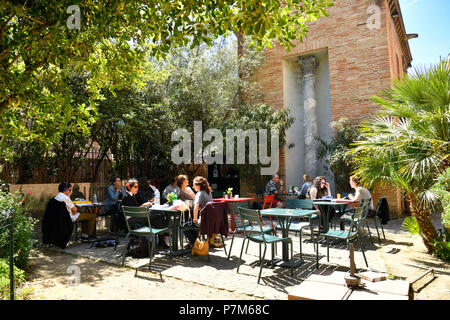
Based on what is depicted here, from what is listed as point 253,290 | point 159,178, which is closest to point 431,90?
point 253,290

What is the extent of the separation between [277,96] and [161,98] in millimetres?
4734

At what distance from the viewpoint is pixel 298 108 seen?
13508mm

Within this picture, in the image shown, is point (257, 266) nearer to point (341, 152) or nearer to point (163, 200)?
point (163, 200)

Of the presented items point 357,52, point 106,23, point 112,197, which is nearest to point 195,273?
point 106,23

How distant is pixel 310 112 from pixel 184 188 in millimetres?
7886

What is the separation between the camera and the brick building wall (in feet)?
36.0

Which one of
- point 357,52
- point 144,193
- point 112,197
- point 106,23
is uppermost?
point 357,52

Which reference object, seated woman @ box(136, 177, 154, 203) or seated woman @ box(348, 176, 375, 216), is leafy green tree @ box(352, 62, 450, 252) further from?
seated woman @ box(136, 177, 154, 203)

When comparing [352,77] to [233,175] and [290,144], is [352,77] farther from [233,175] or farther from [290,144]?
[233,175]

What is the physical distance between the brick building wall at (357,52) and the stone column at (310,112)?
603 millimetres

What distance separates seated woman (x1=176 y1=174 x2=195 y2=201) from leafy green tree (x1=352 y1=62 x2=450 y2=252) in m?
3.42

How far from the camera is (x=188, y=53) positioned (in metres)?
12.1

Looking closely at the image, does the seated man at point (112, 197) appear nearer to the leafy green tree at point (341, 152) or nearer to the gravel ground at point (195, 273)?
the gravel ground at point (195, 273)

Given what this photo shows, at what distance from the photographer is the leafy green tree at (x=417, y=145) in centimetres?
505
